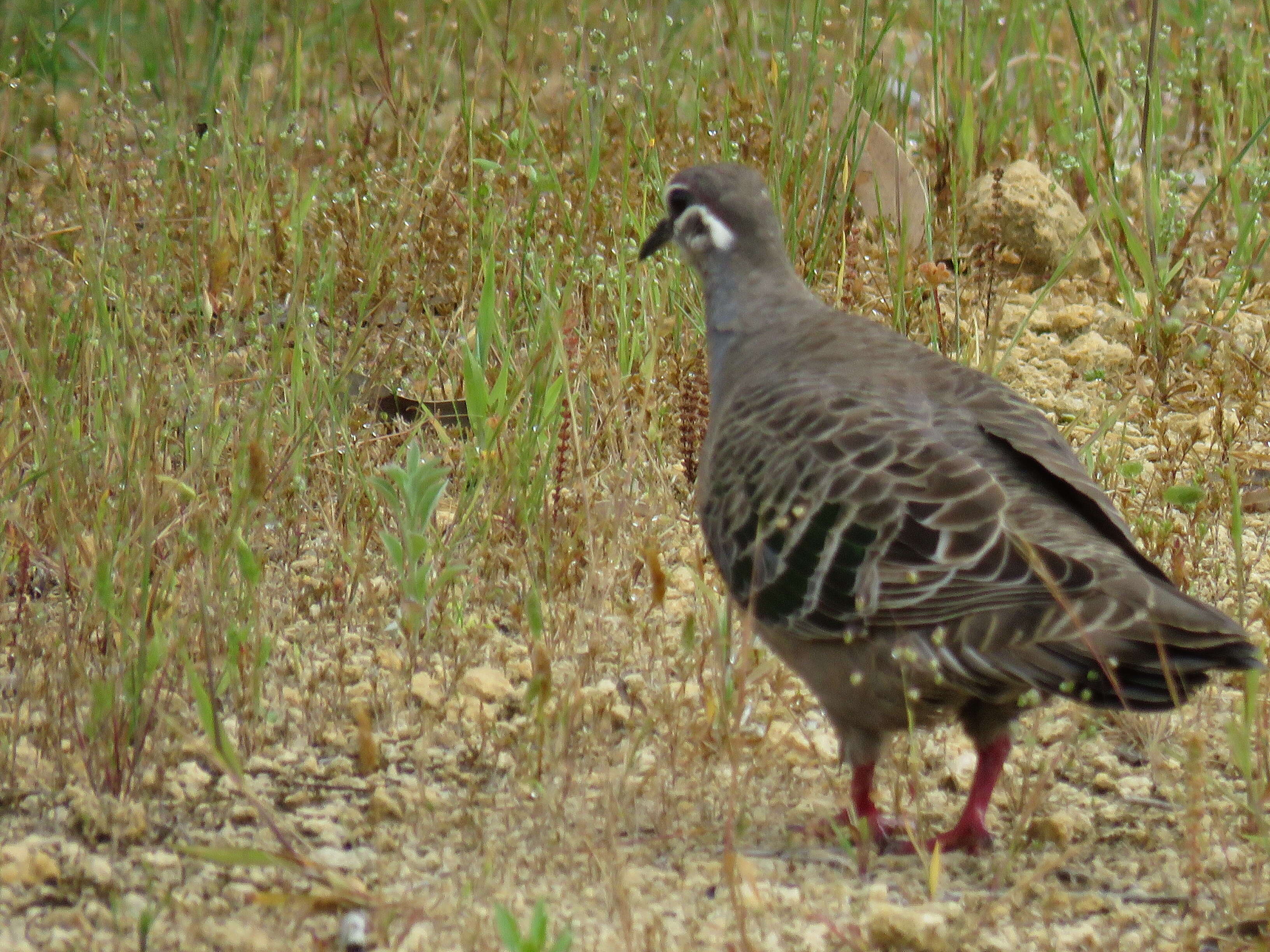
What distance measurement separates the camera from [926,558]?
3.12 m

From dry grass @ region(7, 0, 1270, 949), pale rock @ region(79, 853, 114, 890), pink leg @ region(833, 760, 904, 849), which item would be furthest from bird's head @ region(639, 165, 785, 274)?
pale rock @ region(79, 853, 114, 890)

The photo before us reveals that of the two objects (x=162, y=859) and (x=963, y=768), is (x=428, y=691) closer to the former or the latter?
(x=162, y=859)

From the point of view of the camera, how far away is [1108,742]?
12.2 ft

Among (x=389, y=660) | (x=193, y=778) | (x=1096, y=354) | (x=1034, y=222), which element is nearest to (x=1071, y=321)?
(x=1096, y=354)

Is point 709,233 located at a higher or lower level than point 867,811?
higher

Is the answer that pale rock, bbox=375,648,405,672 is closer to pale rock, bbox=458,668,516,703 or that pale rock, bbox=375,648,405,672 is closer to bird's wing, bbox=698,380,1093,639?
pale rock, bbox=458,668,516,703

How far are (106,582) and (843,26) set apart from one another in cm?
411

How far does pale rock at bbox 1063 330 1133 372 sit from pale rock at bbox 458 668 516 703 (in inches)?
102

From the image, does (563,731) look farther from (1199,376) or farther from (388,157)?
(388,157)

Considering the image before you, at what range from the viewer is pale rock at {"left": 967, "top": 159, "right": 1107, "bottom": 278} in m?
5.97

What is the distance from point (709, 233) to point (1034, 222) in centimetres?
207

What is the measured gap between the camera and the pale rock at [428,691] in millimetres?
3668

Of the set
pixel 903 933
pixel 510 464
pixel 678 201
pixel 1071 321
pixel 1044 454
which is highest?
pixel 678 201

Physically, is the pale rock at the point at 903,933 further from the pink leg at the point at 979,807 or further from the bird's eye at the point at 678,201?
the bird's eye at the point at 678,201
